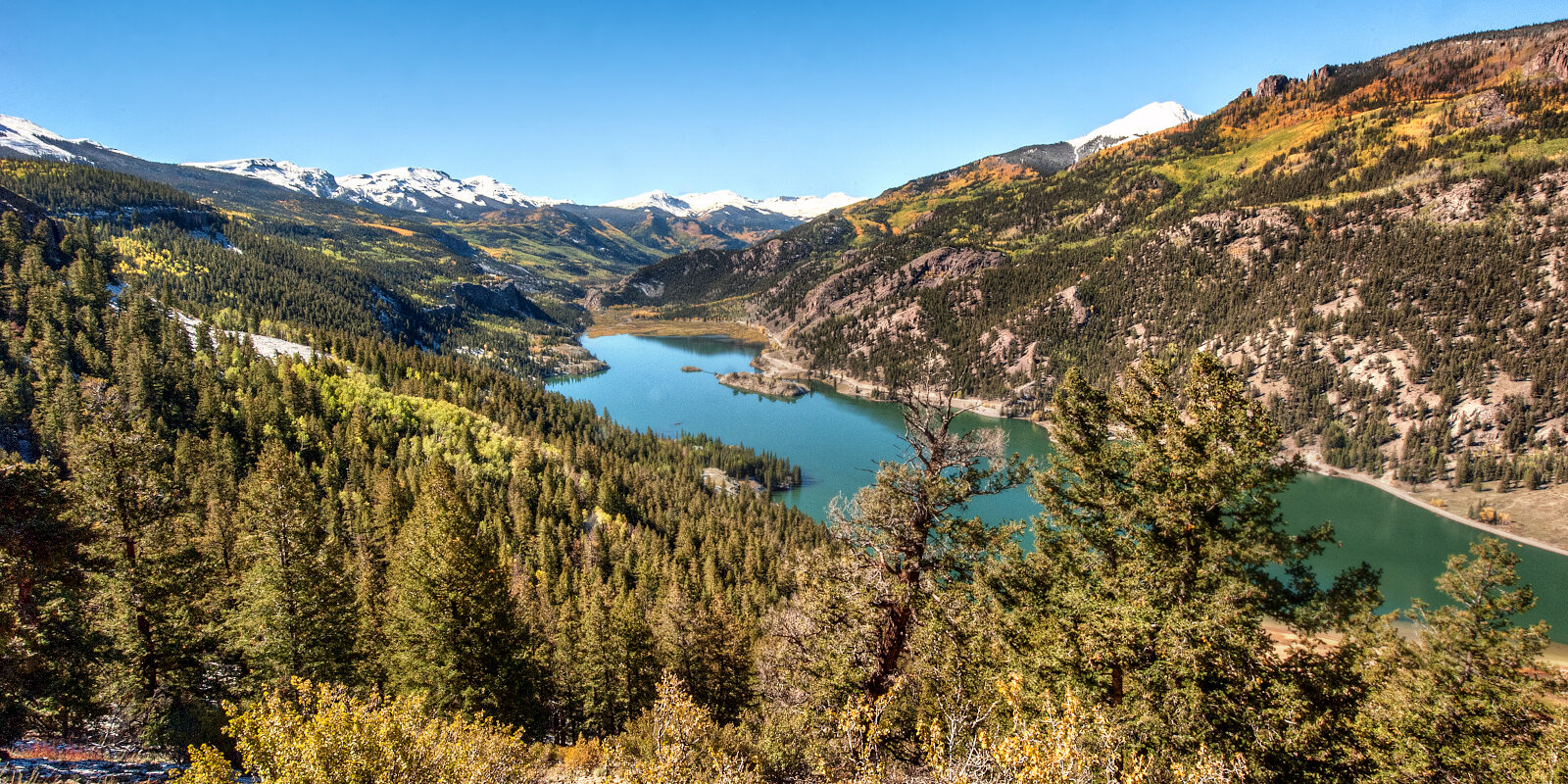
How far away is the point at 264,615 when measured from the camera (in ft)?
70.7

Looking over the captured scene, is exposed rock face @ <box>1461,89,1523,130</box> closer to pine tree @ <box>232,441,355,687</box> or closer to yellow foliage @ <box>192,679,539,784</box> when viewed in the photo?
yellow foliage @ <box>192,679,539,784</box>

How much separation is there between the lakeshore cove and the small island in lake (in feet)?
12.6

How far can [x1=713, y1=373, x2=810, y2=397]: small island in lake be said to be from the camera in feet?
608

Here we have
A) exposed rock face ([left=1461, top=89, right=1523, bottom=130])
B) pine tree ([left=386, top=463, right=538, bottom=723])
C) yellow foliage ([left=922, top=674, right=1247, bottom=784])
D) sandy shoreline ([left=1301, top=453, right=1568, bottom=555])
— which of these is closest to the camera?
yellow foliage ([left=922, top=674, right=1247, bottom=784])

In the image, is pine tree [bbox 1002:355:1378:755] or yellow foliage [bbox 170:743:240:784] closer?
yellow foliage [bbox 170:743:240:784]

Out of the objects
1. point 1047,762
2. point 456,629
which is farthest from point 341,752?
point 456,629

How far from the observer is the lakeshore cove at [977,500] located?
7475 centimetres

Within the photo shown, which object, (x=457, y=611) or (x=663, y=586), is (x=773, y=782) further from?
(x=663, y=586)

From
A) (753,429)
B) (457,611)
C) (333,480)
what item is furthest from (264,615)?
(753,429)

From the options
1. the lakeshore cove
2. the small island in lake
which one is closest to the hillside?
the lakeshore cove

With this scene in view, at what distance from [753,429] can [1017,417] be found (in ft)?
242

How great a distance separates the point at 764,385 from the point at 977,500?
3774 inches

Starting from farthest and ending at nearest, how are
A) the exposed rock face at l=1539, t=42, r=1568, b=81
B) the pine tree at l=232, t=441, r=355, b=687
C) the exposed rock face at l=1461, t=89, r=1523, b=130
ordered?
the exposed rock face at l=1539, t=42, r=1568, b=81 → the exposed rock face at l=1461, t=89, r=1523, b=130 → the pine tree at l=232, t=441, r=355, b=687

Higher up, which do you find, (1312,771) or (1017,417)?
(1312,771)
